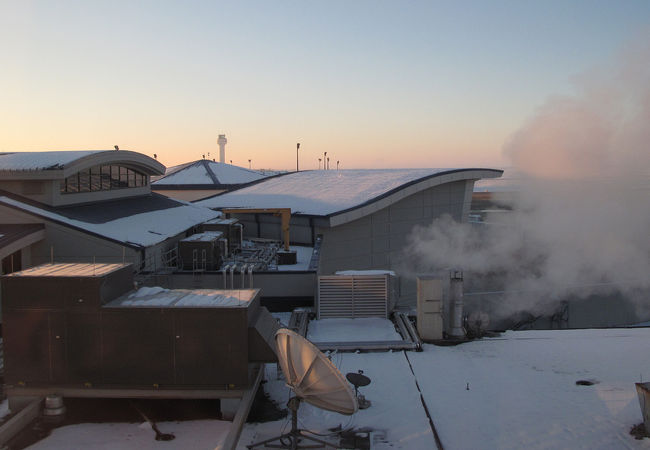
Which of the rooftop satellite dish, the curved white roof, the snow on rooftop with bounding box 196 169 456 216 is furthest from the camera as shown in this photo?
the snow on rooftop with bounding box 196 169 456 216

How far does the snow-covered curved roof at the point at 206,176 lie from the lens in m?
45.2

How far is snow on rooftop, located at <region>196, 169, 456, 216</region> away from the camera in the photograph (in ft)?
90.5

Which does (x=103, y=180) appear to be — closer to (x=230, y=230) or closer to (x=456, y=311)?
(x=230, y=230)

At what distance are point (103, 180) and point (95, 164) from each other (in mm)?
2095

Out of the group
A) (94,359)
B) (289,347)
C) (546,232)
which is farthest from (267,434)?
(546,232)

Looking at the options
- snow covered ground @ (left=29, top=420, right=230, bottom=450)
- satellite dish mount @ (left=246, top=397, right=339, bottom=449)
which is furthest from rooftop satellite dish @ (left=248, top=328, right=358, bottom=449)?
snow covered ground @ (left=29, top=420, right=230, bottom=450)

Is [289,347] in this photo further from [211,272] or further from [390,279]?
[211,272]

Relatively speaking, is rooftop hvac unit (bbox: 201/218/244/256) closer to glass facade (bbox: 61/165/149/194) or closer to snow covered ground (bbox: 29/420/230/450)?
glass facade (bbox: 61/165/149/194)

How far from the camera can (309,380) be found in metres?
9.29

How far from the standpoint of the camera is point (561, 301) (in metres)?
30.5

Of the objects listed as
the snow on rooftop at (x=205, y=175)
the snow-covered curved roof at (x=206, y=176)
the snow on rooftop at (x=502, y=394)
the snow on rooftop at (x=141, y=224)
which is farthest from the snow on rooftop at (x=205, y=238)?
the snow on rooftop at (x=205, y=175)

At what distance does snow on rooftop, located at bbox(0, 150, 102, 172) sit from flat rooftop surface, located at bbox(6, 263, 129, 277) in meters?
9.56

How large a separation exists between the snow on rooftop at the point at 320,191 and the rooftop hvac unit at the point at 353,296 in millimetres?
8093

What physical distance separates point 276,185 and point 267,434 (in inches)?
1110
